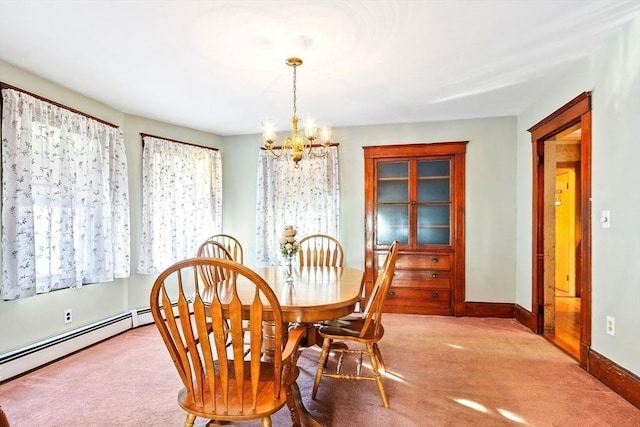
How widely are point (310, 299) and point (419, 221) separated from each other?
2.87 m

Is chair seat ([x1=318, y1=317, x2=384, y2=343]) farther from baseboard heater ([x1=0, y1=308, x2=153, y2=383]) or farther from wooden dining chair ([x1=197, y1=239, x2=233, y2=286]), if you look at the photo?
baseboard heater ([x1=0, y1=308, x2=153, y2=383])

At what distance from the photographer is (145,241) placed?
3.97 m

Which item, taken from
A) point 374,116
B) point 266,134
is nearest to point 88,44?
point 266,134

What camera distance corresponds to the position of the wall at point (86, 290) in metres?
2.71

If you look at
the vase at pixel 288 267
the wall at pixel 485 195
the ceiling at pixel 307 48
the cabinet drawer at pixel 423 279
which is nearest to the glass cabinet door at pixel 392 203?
the wall at pixel 485 195

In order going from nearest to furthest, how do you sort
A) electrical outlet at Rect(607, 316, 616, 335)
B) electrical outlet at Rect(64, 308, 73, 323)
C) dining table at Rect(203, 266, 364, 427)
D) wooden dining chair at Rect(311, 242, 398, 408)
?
1. dining table at Rect(203, 266, 364, 427)
2. wooden dining chair at Rect(311, 242, 398, 408)
3. electrical outlet at Rect(607, 316, 616, 335)
4. electrical outlet at Rect(64, 308, 73, 323)

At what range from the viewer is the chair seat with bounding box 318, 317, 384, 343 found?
7.13 ft

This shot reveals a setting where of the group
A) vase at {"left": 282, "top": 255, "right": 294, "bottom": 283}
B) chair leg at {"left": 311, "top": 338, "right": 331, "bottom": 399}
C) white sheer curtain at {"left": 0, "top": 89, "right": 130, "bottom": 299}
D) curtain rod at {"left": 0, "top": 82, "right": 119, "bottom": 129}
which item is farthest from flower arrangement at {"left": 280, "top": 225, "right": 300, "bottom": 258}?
curtain rod at {"left": 0, "top": 82, "right": 119, "bottom": 129}

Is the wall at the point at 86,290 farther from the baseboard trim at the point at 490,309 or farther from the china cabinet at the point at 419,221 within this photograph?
the baseboard trim at the point at 490,309

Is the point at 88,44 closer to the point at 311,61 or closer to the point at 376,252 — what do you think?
the point at 311,61

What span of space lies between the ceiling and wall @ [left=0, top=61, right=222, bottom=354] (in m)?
0.13

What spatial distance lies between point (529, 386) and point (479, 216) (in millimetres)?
2244

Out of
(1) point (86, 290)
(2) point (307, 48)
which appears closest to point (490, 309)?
(2) point (307, 48)

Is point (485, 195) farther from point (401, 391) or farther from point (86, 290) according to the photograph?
point (86, 290)
